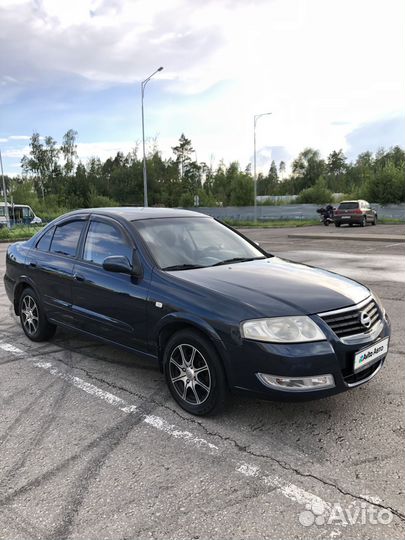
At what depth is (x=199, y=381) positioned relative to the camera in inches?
133

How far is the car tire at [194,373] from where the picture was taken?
3.22m

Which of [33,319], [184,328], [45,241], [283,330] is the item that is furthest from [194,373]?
[45,241]

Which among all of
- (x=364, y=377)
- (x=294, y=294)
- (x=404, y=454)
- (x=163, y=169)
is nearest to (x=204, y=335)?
(x=294, y=294)

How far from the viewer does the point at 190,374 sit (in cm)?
342

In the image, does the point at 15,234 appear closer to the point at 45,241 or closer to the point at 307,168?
the point at 45,241

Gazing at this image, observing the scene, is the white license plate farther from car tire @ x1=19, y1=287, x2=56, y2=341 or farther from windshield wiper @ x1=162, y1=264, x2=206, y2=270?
car tire @ x1=19, y1=287, x2=56, y2=341

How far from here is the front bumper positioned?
296cm

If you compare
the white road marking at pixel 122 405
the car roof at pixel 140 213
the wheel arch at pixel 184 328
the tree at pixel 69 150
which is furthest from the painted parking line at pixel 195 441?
the tree at pixel 69 150

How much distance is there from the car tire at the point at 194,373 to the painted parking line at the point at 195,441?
0.24 m

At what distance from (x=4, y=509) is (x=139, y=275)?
191 cm

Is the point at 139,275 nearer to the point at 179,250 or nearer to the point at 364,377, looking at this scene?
the point at 179,250

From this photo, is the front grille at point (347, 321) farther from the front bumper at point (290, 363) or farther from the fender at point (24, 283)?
the fender at point (24, 283)

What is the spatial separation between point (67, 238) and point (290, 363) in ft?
9.58

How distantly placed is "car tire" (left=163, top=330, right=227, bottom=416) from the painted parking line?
24cm
